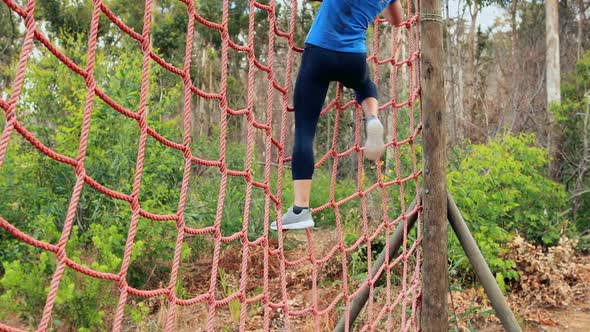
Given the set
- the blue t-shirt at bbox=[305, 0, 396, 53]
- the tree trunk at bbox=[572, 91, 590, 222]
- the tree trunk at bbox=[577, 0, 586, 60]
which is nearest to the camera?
the blue t-shirt at bbox=[305, 0, 396, 53]

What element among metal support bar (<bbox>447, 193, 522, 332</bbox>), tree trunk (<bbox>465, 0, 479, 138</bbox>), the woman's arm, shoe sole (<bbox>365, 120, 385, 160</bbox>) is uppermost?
tree trunk (<bbox>465, 0, 479, 138</bbox>)

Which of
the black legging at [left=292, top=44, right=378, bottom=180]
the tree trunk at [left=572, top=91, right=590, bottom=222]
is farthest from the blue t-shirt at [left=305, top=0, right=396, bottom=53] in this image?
the tree trunk at [left=572, top=91, right=590, bottom=222]

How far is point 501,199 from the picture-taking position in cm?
323

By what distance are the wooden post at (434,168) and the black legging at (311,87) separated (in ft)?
1.45

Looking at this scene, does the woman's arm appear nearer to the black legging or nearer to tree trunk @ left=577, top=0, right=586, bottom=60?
the black legging

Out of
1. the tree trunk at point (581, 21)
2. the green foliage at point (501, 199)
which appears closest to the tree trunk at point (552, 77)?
the green foliage at point (501, 199)

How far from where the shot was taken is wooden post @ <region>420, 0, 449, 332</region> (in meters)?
1.89

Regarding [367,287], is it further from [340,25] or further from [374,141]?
[340,25]

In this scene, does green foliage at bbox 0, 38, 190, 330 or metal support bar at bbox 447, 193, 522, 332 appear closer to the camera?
metal support bar at bbox 447, 193, 522, 332

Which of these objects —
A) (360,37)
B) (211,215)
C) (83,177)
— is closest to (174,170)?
(211,215)

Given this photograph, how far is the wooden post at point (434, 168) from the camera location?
189cm

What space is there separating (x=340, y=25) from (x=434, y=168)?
27.2 inches

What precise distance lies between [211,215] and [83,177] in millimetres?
2706

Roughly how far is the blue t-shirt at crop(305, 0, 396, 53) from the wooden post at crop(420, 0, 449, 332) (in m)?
0.44
